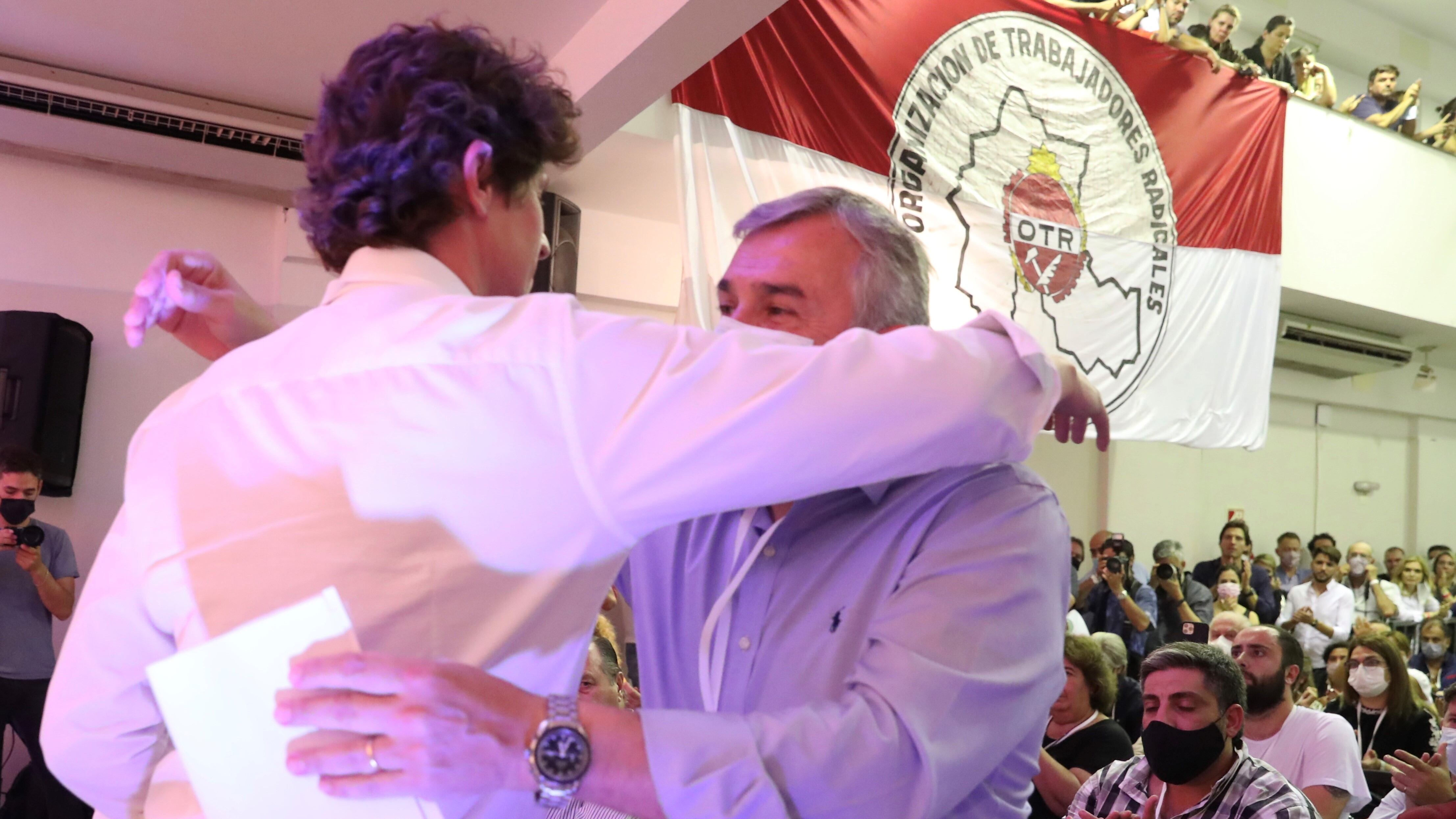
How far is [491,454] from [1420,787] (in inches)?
136

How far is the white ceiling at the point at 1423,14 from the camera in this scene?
396 inches

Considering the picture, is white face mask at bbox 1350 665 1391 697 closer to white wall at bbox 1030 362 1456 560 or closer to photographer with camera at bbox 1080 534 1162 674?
photographer with camera at bbox 1080 534 1162 674

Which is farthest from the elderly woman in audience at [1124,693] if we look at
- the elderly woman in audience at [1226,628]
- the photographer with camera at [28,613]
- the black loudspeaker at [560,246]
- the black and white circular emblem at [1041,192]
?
the photographer with camera at [28,613]

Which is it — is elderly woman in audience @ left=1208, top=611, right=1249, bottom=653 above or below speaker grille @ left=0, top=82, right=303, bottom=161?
below

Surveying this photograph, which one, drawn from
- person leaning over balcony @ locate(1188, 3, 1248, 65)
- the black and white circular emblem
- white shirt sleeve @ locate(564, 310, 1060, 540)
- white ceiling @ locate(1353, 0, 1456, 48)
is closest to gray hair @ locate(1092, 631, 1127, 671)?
the black and white circular emblem

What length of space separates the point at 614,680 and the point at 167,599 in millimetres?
2515

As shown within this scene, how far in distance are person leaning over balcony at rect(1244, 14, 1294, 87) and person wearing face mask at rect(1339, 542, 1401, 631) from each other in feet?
12.8

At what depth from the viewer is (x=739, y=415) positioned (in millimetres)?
819

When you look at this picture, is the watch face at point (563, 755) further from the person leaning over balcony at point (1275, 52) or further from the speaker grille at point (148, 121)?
the person leaning over balcony at point (1275, 52)

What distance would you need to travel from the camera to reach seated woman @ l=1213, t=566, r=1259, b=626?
764cm

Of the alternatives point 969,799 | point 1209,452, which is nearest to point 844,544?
point 969,799

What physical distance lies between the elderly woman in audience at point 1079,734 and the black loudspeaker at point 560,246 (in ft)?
9.84

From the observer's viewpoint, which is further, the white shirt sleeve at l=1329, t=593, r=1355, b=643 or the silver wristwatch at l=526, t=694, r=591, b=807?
the white shirt sleeve at l=1329, t=593, r=1355, b=643

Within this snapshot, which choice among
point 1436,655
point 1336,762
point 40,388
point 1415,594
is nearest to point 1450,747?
point 1336,762
